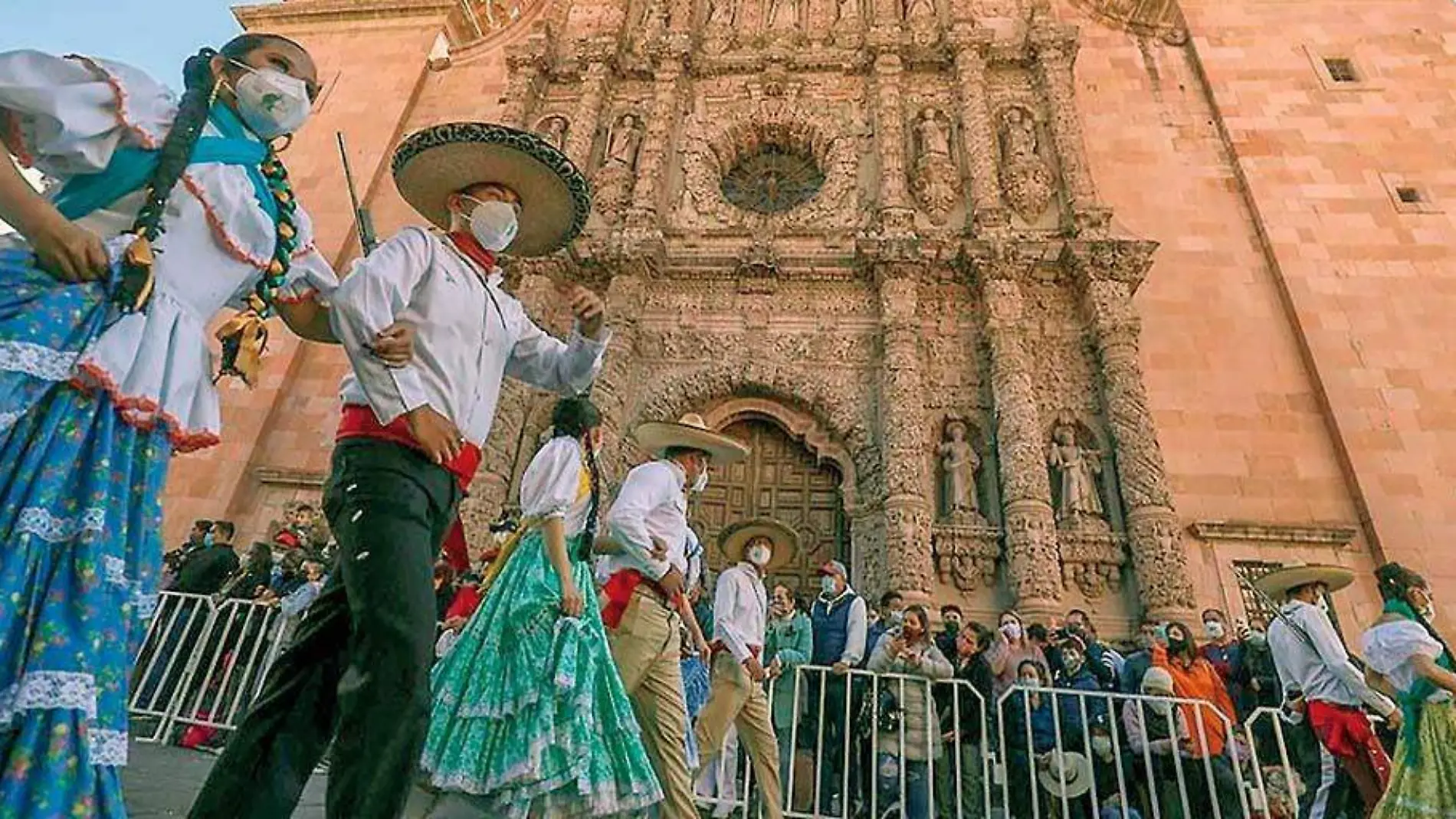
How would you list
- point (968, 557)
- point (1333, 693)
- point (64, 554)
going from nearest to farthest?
point (64, 554) → point (1333, 693) → point (968, 557)

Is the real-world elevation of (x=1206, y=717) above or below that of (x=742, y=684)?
above

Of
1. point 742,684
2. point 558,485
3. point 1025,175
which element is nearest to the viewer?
point 558,485

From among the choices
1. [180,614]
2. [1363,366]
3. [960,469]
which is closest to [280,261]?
[180,614]

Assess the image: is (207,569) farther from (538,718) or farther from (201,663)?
(538,718)

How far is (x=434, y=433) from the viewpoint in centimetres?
197

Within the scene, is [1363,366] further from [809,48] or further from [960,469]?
[809,48]

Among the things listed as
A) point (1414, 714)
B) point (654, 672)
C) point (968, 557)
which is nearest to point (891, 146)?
point (968, 557)

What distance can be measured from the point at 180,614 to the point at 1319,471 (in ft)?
39.5

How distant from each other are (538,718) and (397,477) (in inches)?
59.4

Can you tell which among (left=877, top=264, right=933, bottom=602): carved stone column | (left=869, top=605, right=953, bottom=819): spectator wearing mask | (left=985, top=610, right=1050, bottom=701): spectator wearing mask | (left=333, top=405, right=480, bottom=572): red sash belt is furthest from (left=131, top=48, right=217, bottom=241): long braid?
(left=877, top=264, right=933, bottom=602): carved stone column

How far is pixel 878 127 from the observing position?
39.2ft

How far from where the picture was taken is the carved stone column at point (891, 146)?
1077 cm

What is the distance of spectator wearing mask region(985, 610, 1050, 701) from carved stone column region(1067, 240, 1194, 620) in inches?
98.7

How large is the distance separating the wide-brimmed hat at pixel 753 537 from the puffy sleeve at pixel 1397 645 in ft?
10.6
